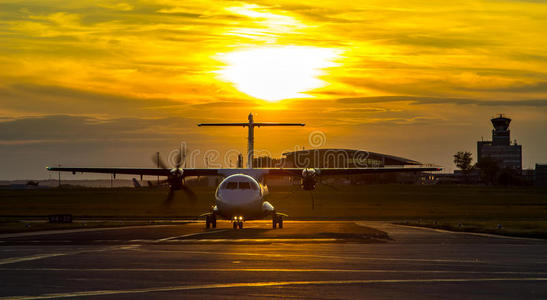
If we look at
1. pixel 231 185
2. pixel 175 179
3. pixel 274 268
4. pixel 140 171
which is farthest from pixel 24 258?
pixel 140 171

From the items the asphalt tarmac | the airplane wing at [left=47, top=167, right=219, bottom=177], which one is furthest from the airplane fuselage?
the asphalt tarmac

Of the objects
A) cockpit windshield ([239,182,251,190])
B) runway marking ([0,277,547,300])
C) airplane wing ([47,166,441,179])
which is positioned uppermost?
airplane wing ([47,166,441,179])

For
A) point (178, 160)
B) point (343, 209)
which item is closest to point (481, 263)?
point (178, 160)

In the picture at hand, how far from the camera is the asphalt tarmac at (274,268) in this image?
14.1 m

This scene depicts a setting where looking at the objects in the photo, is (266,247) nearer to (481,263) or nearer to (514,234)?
(481,263)

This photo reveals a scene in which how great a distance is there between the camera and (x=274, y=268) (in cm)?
1816

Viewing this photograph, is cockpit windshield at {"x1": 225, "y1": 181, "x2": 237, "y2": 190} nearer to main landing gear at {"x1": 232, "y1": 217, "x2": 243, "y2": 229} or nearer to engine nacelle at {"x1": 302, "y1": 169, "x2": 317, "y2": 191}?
Answer: main landing gear at {"x1": 232, "y1": 217, "x2": 243, "y2": 229}

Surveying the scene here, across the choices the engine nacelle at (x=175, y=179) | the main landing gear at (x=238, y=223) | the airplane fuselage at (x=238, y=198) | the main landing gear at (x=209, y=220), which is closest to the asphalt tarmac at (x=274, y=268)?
the airplane fuselage at (x=238, y=198)

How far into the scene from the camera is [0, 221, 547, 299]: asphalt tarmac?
14.1 meters

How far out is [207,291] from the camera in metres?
14.2

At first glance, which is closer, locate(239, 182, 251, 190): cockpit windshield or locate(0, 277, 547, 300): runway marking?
locate(0, 277, 547, 300): runway marking

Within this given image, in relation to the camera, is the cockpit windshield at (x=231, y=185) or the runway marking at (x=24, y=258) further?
the cockpit windshield at (x=231, y=185)

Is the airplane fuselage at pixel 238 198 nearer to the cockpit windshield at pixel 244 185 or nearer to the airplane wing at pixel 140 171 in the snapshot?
the cockpit windshield at pixel 244 185

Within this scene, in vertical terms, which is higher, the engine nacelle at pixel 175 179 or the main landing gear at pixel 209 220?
the engine nacelle at pixel 175 179
